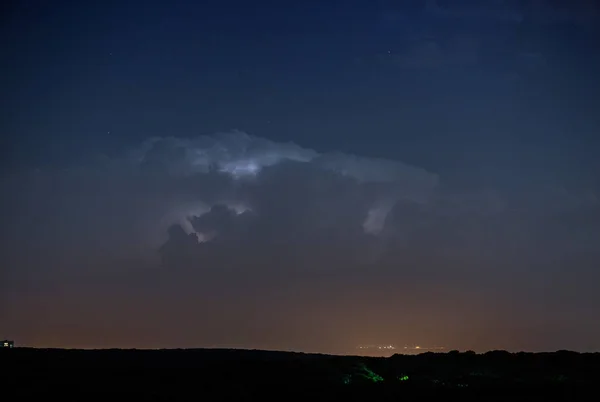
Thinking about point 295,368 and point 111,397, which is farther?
point 295,368

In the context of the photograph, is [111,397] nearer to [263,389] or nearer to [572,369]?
[263,389]

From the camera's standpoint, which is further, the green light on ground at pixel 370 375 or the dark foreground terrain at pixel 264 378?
the green light on ground at pixel 370 375

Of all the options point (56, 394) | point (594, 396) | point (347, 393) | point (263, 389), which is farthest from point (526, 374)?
point (56, 394)

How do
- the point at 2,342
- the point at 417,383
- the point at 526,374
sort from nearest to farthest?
1. the point at 417,383
2. the point at 526,374
3. the point at 2,342

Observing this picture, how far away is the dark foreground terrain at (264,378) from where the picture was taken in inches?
1377

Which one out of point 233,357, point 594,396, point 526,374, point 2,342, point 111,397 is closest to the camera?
point 111,397

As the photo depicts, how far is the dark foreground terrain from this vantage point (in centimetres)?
3497

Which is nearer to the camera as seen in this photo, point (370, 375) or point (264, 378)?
point (264, 378)

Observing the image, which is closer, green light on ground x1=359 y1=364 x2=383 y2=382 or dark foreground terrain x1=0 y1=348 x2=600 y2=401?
dark foreground terrain x1=0 y1=348 x2=600 y2=401

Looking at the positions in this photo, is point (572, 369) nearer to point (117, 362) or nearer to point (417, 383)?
point (417, 383)

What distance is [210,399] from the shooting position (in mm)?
33906

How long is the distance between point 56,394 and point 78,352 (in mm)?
17036

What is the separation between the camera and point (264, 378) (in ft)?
131

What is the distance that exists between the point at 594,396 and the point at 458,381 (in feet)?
30.6
